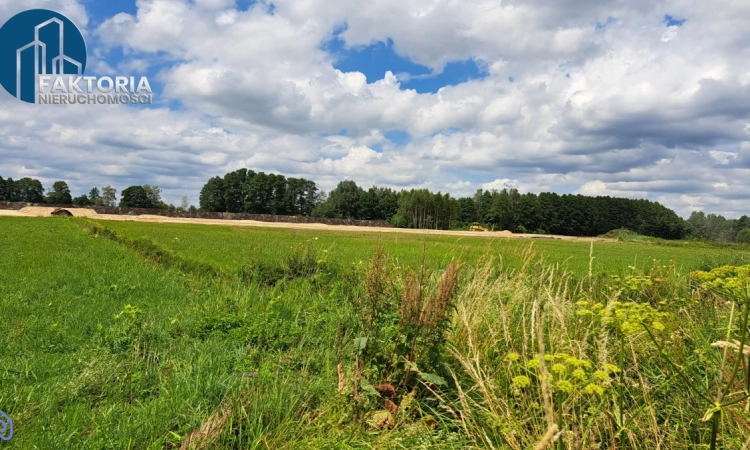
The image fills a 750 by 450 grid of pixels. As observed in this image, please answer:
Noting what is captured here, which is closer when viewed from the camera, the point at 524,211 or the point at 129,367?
the point at 129,367

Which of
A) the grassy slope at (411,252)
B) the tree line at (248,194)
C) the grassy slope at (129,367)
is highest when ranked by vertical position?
the tree line at (248,194)

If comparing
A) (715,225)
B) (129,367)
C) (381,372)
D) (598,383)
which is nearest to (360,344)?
(381,372)

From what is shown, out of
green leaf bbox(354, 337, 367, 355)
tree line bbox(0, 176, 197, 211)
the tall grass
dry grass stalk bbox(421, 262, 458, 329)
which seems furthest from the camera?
tree line bbox(0, 176, 197, 211)

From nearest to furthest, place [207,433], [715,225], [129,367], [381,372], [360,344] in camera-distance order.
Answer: [207,433] → [360,344] → [381,372] → [129,367] → [715,225]

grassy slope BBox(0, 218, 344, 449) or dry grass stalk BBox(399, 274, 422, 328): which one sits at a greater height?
dry grass stalk BBox(399, 274, 422, 328)

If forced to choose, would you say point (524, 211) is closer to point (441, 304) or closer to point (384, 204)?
point (384, 204)

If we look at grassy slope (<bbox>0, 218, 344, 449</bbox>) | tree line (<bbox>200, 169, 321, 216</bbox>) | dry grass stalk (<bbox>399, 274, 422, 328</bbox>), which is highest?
tree line (<bbox>200, 169, 321, 216</bbox>)

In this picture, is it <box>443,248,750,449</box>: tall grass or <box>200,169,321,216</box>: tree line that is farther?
<box>200,169,321,216</box>: tree line

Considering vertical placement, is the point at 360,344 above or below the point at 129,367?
above

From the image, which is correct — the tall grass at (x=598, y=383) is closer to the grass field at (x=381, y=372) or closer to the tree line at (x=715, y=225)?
the grass field at (x=381, y=372)

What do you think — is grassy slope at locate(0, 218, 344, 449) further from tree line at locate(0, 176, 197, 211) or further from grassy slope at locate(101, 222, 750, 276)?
tree line at locate(0, 176, 197, 211)

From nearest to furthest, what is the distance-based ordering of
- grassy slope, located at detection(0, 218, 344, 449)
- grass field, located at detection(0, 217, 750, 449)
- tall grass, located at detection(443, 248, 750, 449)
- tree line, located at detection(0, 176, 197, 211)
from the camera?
tall grass, located at detection(443, 248, 750, 449)
grass field, located at detection(0, 217, 750, 449)
grassy slope, located at detection(0, 218, 344, 449)
tree line, located at detection(0, 176, 197, 211)

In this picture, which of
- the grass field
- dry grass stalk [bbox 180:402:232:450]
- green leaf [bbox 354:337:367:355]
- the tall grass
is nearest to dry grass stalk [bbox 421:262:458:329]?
the grass field

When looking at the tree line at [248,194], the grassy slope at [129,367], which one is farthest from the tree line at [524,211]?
the grassy slope at [129,367]
